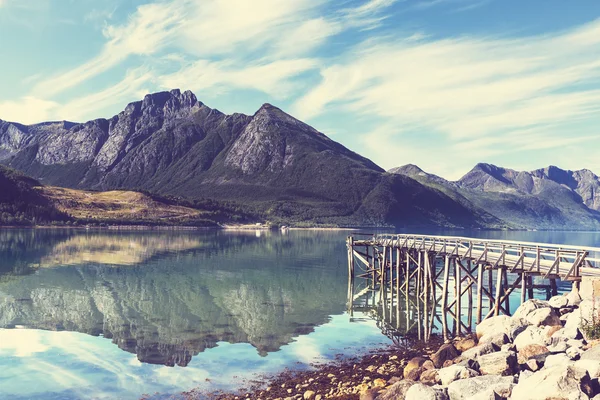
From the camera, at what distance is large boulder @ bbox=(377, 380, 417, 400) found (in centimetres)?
1555

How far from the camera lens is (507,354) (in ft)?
52.7

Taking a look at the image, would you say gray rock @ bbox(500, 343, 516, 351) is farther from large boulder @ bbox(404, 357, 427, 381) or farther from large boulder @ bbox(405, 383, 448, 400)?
large boulder @ bbox(405, 383, 448, 400)

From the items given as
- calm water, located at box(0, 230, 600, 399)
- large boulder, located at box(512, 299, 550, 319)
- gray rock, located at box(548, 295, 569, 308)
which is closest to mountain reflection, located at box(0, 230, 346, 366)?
calm water, located at box(0, 230, 600, 399)

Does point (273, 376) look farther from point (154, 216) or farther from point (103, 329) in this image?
point (154, 216)

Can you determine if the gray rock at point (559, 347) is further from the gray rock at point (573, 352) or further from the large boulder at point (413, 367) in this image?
the large boulder at point (413, 367)

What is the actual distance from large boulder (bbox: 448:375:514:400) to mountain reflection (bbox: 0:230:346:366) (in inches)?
629

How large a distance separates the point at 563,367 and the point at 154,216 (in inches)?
7685

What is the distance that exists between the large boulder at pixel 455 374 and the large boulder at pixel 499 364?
2.30 ft

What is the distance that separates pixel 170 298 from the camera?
1754 inches

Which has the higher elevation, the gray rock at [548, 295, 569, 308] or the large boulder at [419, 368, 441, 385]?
the gray rock at [548, 295, 569, 308]

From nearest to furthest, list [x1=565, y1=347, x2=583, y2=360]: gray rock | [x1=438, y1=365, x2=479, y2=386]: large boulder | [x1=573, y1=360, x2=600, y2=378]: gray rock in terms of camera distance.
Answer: [x1=573, y1=360, x2=600, y2=378]: gray rock < [x1=565, y1=347, x2=583, y2=360]: gray rock < [x1=438, y1=365, x2=479, y2=386]: large boulder

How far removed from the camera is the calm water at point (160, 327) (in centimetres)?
2347

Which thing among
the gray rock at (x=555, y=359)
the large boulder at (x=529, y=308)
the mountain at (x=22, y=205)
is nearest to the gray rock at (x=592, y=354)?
the gray rock at (x=555, y=359)

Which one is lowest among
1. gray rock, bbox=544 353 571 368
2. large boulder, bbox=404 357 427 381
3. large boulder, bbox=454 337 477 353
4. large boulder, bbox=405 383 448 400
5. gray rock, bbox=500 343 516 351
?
large boulder, bbox=404 357 427 381
